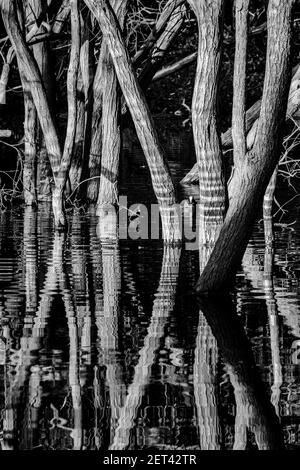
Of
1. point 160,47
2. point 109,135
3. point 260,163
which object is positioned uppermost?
point 160,47

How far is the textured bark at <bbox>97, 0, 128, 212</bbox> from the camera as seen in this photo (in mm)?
20766

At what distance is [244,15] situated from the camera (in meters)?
12.9

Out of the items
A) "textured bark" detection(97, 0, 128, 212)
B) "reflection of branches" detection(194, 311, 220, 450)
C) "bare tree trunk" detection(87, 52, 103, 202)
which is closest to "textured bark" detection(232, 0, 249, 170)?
"reflection of branches" detection(194, 311, 220, 450)

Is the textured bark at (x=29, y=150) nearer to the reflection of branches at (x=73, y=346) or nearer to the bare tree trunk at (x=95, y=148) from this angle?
the bare tree trunk at (x=95, y=148)

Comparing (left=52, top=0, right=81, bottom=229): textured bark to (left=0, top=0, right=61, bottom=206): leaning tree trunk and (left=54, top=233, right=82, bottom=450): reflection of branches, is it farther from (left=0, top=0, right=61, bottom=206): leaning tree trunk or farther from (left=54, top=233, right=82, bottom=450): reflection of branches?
(left=54, top=233, right=82, bottom=450): reflection of branches

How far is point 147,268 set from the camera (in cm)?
1562

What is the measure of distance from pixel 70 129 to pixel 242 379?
10.5 metres

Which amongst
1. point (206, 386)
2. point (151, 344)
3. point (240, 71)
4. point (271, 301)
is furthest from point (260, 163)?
point (206, 386)

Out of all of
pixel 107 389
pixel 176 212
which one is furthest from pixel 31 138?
pixel 107 389

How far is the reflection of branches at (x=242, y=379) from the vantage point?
7930 millimetres

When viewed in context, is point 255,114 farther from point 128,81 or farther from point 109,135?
point 128,81

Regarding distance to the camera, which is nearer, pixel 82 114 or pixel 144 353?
pixel 144 353

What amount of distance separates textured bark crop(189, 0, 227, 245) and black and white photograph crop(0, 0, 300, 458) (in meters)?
→ 0.02

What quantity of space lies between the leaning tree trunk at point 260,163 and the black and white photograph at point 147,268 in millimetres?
16
